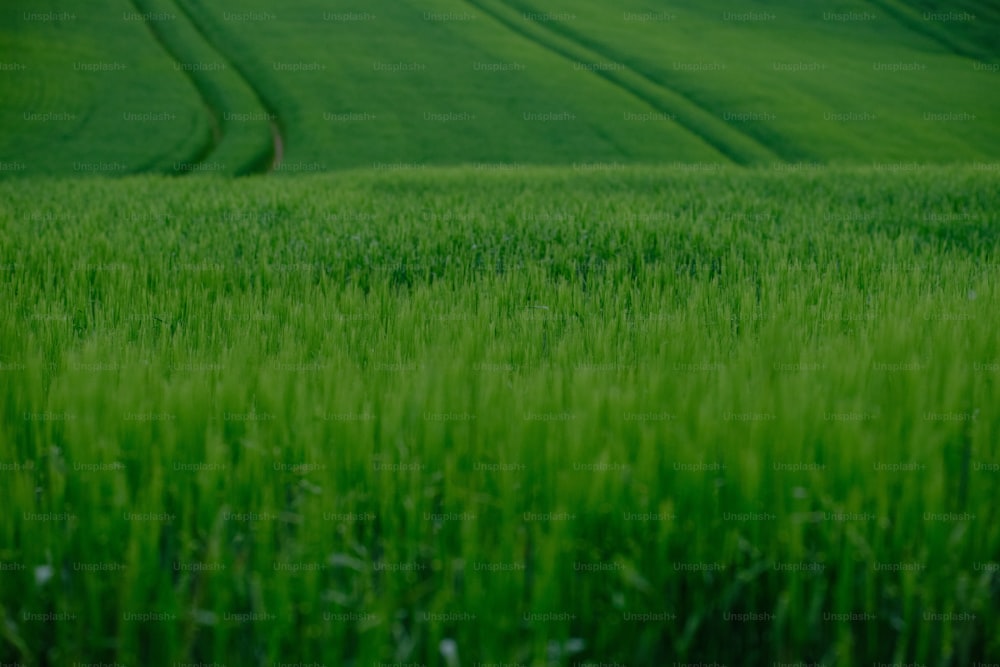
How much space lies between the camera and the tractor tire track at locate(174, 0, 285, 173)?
2858 centimetres

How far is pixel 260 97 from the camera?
33.3 m

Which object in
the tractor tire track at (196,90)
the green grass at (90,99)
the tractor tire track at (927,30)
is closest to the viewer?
the green grass at (90,99)

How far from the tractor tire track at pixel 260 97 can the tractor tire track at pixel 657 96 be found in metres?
14.7

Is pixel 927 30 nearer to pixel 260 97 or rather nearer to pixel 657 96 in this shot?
pixel 657 96

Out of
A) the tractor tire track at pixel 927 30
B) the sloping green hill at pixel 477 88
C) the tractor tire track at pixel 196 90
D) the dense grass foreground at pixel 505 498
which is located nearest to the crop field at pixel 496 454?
the dense grass foreground at pixel 505 498

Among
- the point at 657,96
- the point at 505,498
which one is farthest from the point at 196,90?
the point at 505,498

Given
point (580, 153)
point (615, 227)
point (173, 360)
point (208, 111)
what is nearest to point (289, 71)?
point (208, 111)

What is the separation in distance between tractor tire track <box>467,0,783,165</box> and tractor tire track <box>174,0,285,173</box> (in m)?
14.7

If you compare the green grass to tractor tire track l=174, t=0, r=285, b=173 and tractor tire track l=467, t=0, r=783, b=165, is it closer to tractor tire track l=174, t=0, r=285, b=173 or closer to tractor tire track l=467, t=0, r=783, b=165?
tractor tire track l=174, t=0, r=285, b=173

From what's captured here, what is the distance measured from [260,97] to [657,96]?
17.4 metres

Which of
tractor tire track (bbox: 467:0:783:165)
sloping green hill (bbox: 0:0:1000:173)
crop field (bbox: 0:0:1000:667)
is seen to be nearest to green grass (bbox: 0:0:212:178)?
sloping green hill (bbox: 0:0:1000:173)

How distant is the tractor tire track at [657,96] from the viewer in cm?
2980

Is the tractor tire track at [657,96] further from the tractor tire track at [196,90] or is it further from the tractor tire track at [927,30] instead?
the tractor tire track at [927,30]

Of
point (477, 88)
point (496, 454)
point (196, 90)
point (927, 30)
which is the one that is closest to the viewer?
point (496, 454)
